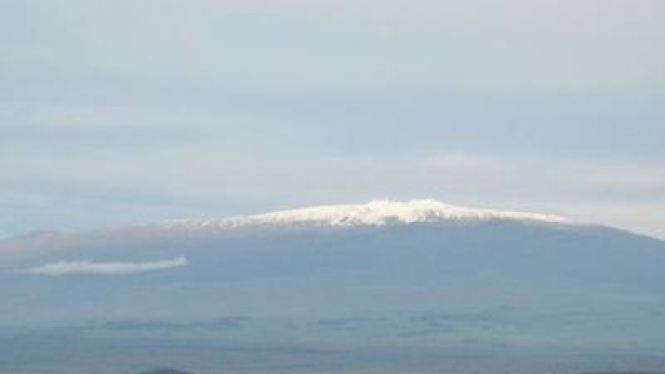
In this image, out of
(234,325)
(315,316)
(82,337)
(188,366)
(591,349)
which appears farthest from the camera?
(315,316)

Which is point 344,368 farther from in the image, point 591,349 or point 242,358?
point 591,349

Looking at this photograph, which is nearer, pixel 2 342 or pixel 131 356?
pixel 131 356

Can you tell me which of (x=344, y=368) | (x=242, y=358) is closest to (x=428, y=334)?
(x=242, y=358)

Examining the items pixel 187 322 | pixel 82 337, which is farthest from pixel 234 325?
pixel 82 337

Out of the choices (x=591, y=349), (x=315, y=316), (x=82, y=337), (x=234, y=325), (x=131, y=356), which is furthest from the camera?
(x=315, y=316)

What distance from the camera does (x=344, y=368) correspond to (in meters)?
130

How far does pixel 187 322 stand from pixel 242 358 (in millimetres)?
49721

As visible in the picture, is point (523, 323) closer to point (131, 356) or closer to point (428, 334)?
point (428, 334)

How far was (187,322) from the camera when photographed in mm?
192125

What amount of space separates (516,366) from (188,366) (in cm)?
1964

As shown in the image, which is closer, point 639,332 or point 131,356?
point 131,356

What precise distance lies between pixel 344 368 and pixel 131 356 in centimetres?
1643

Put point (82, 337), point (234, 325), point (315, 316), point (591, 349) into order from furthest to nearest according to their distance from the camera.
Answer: point (315, 316) < point (234, 325) < point (82, 337) < point (591, 349)

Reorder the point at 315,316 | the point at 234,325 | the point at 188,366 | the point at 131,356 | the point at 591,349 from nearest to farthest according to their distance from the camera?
the point at 188,366, the point at 131,356, the point at 591,349, the point at 234,325, the point at 315,316
